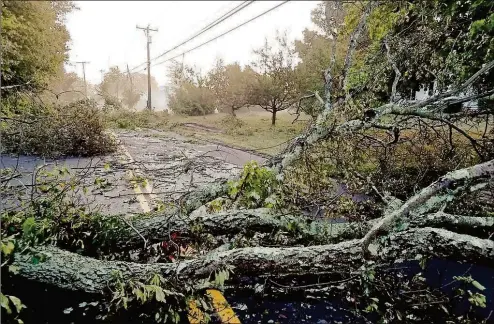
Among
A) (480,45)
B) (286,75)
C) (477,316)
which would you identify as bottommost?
(477,316)

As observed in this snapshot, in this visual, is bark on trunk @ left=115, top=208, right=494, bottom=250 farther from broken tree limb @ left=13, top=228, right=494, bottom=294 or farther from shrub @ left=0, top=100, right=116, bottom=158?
shrub @ left=0, top=100, right=116, bottom=158

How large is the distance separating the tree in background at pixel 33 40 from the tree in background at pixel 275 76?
1613cm

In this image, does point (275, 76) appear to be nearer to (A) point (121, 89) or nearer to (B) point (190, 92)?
(B) point (190, 92)

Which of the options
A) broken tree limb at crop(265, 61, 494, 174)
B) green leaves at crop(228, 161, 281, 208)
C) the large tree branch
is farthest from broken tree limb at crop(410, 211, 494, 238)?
the large tree branch

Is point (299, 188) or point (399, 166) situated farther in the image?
point (399, 166)

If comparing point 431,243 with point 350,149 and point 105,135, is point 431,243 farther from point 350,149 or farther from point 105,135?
point 105,135

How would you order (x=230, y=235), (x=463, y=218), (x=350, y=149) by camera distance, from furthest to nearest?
1. (x=350, y=149)
2. (x=230, y=235)
3. (x=463, y=218)

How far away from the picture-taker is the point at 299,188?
4.82 metres

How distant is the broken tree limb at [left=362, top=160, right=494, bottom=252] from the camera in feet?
9.14

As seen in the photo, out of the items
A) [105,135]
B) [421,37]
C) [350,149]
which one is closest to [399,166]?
[350,149]

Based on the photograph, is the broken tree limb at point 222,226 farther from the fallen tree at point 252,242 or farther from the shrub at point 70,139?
the shrub at point 70,139

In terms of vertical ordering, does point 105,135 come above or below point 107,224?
above

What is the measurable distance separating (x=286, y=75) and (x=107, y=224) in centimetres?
1689

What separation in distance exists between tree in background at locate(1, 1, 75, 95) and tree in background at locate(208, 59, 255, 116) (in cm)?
1803
